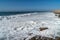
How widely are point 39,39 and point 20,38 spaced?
1.17 meters

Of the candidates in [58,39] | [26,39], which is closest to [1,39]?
[26,39]

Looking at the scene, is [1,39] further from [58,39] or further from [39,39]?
[58,39]

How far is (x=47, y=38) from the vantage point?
17.7 feet

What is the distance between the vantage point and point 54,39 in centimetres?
531

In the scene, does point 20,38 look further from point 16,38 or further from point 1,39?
point 1,39

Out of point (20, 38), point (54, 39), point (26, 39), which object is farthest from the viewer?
point (20, 38)

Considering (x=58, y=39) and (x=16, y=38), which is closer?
(x=58, y=39)

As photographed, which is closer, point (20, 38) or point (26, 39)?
point (26, 39)

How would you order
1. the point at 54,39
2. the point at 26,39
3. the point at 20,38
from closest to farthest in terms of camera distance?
the point at 54,39 < the point at 26,39 < the point at 20,38

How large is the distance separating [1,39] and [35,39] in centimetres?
184

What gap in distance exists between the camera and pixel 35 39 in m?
5.47

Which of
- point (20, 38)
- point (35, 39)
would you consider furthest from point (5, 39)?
point (35, 39)

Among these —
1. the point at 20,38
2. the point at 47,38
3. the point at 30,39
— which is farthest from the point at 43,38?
the point at 20,38

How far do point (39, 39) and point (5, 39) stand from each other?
1829mm
